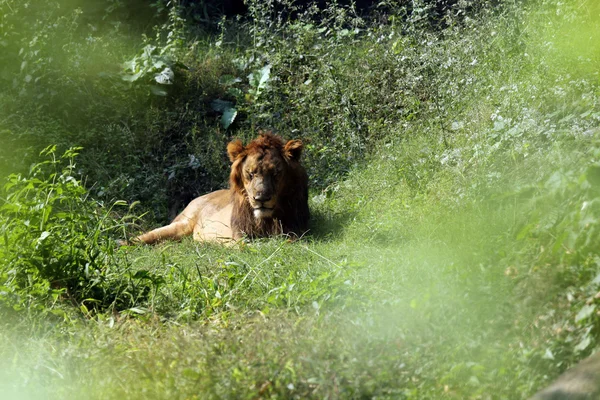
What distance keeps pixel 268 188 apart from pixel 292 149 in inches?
22.9

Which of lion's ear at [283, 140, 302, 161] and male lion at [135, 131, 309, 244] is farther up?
lion's ear at [283, 140, 302, 161]

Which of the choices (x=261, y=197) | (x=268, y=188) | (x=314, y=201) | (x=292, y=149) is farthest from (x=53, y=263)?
(x=314, y=201)

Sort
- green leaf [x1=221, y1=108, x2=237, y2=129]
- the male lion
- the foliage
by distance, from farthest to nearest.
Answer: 1. green leaf [x1=221, y1=108, x2=237, y2=129]
2. the male lion
3. the foliage

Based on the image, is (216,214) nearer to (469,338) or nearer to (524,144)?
(524,144)

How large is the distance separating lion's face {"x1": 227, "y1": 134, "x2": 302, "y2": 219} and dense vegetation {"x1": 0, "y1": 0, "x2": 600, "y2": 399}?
409 mm

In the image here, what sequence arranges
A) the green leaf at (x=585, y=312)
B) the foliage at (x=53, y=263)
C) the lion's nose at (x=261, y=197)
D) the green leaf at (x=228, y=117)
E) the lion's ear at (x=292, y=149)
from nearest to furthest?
the green leaf at (x=585, y=312) → the foliage at (x=53, y=263) → the lion's nose at (x=261, y=197) → the lion's ear at (x=292, y=149) → the green leaf at (x=228, y=117)

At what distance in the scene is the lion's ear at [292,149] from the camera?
8578 mm

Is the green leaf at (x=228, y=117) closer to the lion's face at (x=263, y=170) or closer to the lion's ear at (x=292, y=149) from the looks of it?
the lion's face at (x=263, y=170)

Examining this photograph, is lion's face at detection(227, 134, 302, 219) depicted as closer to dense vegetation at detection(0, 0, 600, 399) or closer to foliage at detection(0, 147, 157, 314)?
dense vegetation at detection(0, 0, 600, 399)

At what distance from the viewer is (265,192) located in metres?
8.20

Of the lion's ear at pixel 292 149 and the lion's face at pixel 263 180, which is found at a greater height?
the lion's ear at pixel 292 149

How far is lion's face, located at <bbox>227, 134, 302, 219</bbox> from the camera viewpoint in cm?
827

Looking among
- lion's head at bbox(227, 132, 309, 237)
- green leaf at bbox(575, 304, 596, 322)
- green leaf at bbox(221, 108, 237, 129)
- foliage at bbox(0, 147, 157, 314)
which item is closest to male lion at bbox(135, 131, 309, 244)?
lion's head at bbox(227, 132, 309, 237)

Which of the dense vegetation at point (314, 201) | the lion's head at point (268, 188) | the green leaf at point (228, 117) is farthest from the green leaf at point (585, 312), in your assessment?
the green leaf at point (228, 117)
